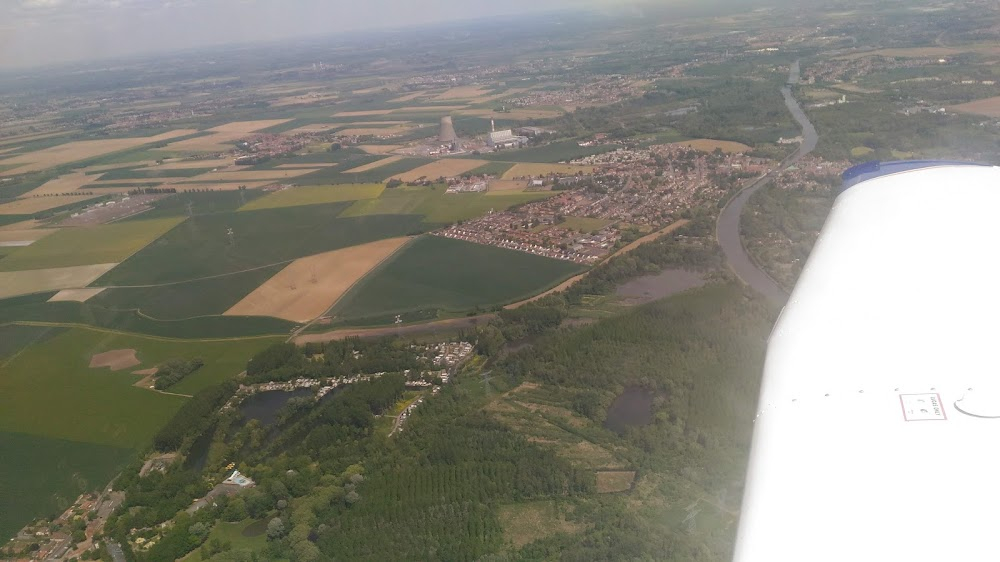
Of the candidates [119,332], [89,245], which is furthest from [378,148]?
[119,332]

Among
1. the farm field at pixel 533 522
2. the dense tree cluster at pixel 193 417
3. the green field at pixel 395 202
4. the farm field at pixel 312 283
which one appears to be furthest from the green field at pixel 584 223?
the farm field at pixel 533 522

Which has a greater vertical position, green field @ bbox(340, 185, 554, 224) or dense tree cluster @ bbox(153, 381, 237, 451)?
green field @ bbox(340, 185, 554, 224)

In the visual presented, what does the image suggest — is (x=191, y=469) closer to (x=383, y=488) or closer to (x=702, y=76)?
(x=383, y=488)

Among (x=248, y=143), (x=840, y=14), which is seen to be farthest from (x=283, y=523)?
(x=840, y=14)

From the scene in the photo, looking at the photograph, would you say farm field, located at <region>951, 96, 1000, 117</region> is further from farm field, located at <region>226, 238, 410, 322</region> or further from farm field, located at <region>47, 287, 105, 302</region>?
farm field, located at <region>47, 287, 105, 302</region>

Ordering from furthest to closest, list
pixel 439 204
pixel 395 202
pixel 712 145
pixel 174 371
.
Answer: pixel 712 145
pixel 395 202
pixel 439 204
pixel 174 371

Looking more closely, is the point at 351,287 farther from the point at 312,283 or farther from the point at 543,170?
the point at 543,170

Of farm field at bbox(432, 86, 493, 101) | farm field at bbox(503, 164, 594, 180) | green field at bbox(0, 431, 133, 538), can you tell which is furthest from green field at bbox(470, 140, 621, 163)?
green field at bbox(0, 431, 133, 538)
